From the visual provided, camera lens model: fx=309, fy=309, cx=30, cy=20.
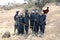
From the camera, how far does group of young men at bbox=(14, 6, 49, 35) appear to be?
18.8 meters

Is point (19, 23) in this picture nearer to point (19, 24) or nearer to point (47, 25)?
point (19, 24)

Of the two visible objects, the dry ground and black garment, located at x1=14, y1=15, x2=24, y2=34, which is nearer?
black garment, located at x1=14, y1=15, x2=24, y2=34

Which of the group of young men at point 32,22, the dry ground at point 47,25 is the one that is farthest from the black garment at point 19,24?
the dry ground at point 47,25

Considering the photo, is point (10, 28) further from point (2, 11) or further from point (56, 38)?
point (2, 11)

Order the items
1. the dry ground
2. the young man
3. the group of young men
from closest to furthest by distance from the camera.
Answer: the group of young men, the young man, the dry ground

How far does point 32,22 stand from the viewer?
19.0 metres

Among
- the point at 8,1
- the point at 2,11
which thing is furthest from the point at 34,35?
the point at 8,1

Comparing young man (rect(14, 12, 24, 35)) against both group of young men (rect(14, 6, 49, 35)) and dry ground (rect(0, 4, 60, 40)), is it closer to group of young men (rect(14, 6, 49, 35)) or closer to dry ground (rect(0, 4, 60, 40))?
group of young men (rect(14, 6, 49, 35))

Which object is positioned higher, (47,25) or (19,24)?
(19,24)

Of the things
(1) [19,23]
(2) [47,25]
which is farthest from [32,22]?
(2) [47,25]

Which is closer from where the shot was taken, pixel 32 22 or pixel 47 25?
pixel 32 22

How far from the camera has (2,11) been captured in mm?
28719

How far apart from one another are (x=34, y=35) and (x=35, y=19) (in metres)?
0.99

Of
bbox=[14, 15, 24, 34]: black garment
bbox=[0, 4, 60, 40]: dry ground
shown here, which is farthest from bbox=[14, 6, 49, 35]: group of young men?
bbox=[0, 4, 60, 40]: dry ground
